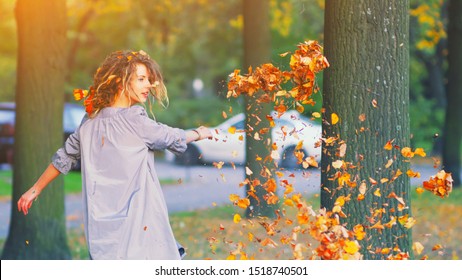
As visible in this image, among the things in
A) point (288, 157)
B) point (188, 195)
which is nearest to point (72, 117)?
point (188, 195)

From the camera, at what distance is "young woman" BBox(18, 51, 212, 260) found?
5176 millimetres

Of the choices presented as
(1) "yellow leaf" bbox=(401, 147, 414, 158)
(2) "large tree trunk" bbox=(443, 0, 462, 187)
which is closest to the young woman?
(1) "yellow leaf" bbox=(401, 147, 414, 158)

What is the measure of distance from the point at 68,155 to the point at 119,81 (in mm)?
525

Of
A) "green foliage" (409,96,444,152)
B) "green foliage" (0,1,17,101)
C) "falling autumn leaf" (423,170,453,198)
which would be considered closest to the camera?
"falling autumn leaf" (423,170,453,198)

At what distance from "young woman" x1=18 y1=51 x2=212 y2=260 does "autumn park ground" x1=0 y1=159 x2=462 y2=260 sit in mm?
2619

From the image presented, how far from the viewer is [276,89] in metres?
5.74

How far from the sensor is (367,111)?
5656mm

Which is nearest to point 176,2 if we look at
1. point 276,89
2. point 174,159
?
point 174,159

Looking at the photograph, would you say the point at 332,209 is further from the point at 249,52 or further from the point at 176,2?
the point at 176,2

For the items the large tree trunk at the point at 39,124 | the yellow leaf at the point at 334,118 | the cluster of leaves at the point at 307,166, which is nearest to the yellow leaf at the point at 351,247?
the cluster of leaves at the point at 307,166

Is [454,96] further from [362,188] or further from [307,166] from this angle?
[307,166]

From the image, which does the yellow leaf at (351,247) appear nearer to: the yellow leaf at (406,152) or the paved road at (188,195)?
the yellow leaf at (406,152)

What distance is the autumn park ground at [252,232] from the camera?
935cm

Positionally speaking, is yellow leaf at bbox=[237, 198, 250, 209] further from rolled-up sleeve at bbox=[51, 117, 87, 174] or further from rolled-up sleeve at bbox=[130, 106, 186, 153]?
rolled-up sleeve at bbox=[51, 117, 87, 174]
